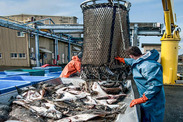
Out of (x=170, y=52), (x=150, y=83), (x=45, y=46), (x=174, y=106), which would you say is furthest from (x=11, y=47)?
(x=150, y=83)

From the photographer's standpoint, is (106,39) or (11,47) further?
(11,47)

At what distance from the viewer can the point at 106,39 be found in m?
2.91

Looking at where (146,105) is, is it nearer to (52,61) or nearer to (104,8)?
(104,8)

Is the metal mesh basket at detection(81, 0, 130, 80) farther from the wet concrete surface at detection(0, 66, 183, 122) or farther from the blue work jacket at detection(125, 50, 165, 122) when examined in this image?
the wet concrete surface at detection(0, 66, 183, 122)

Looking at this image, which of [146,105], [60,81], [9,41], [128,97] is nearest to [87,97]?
[128,97]

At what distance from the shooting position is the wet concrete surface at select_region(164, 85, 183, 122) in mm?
3547

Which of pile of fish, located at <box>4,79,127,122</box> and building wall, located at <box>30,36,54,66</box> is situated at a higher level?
building wall, located at <box>30,36,54,66</box>

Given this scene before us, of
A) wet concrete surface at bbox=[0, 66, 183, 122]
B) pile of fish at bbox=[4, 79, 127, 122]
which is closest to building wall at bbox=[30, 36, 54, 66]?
wet concrete surface at bbox=[0, 66, 183, 122]

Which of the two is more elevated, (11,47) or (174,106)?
(11,47)

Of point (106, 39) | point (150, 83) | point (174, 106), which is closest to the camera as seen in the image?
point (150, 83)

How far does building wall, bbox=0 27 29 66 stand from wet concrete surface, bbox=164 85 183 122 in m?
14.4

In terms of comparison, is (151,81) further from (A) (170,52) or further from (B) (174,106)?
(A) (170,52)

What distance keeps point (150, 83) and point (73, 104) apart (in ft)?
3.90

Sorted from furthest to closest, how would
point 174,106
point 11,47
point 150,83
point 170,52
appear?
point 11,47, point 170,52, point 174,106, point 150,83
